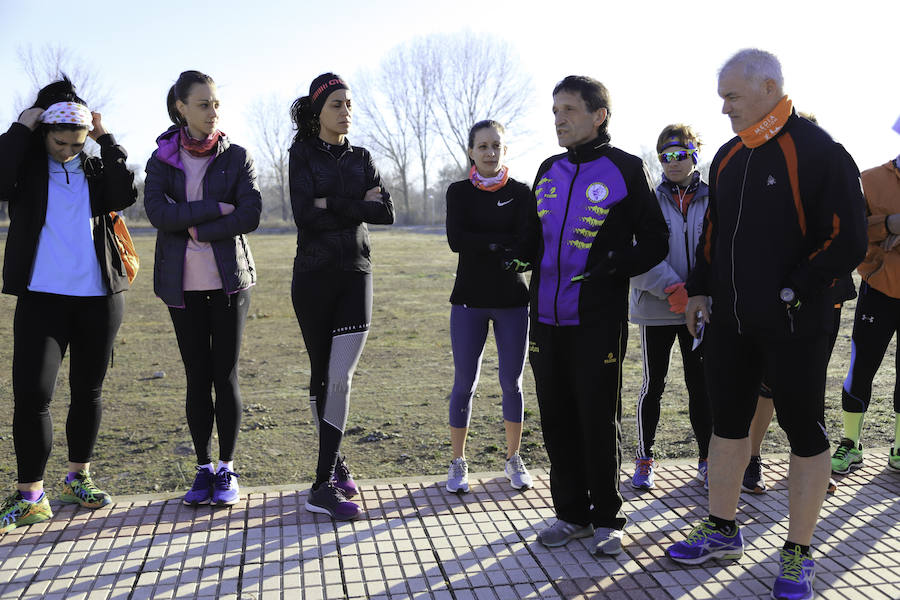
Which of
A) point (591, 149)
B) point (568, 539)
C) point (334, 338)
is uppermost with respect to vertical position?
point (591, 149)

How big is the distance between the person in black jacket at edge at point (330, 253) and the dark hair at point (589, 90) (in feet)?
4.15

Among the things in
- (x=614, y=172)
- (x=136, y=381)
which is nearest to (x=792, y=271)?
(x=614, y=172)

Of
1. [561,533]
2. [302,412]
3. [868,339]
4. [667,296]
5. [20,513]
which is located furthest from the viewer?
[302,412]

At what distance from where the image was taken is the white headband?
13.1 feet

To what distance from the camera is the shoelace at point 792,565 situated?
321 cm

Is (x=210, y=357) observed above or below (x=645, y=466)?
above

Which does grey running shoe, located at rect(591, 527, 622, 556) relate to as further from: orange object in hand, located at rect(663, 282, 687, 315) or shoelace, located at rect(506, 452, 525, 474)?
orange object in hand, located at rect(663, 282, 687, 315)

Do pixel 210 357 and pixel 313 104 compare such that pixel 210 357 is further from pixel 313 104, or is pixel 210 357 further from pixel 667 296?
pixel 667 296

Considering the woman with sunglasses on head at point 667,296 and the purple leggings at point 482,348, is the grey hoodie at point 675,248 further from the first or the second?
the purple leggings at point 482,348

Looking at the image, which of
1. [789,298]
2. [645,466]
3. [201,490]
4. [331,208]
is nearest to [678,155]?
[789,298]

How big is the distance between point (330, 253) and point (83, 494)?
1.92m

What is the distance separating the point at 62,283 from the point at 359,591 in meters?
2.28

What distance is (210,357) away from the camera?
4238mm

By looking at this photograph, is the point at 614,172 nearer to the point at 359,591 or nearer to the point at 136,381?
the point at 359,591
